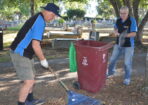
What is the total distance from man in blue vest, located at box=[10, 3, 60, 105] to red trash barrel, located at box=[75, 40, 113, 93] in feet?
4.68

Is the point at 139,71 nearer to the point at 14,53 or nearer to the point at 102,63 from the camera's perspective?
the point at 102,63

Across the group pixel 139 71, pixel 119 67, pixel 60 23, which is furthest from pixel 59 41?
pixel 60 23

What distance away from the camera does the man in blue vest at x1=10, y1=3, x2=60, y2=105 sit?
156 inches

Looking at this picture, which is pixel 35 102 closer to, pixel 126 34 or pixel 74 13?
pixel 126 34

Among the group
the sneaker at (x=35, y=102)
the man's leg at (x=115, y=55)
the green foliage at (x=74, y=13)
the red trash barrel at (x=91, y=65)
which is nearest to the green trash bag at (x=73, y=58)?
the red trash barrel at (x=91, y=65)

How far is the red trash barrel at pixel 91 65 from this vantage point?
534 centimetres

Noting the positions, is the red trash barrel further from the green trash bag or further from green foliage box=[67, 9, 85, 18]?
green foliage box=[67, 9, 85, 18]

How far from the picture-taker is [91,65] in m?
5.41

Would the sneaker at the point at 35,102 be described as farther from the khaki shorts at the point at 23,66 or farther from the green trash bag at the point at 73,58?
the green trash bag at the point at 73,58

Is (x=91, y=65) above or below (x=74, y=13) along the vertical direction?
below

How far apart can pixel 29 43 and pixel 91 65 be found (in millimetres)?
1740

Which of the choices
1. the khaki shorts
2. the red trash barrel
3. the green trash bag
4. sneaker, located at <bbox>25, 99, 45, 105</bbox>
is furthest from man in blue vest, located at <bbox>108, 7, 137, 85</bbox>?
the khaki shorts

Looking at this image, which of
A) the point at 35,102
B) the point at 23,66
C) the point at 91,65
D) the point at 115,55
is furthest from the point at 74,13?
the point at 23,66

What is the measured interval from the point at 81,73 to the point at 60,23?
99.2 feet
